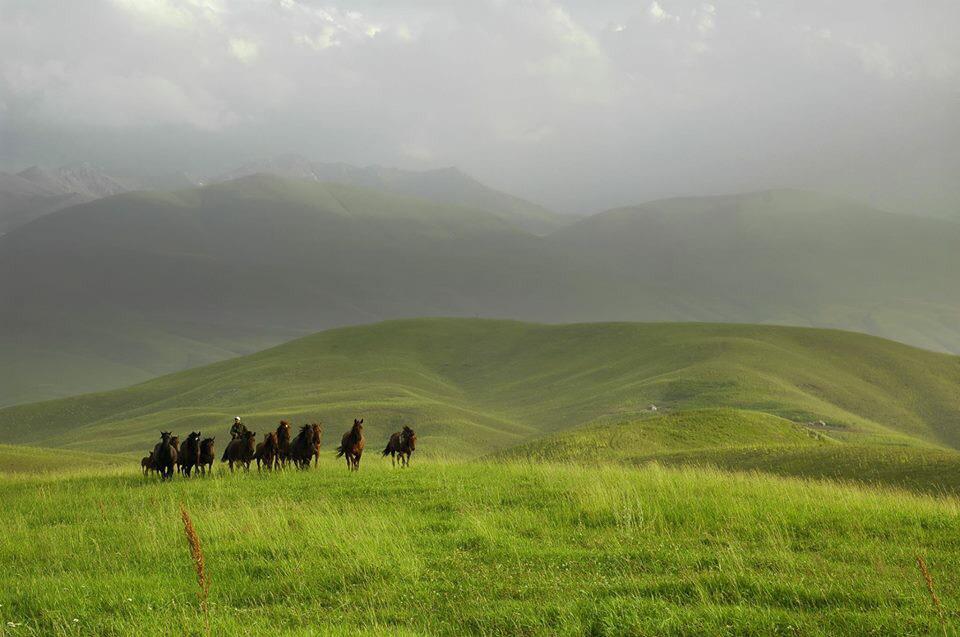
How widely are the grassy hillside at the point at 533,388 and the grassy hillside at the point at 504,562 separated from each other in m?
27.9

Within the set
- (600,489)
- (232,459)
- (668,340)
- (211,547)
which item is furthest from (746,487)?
(668,340)

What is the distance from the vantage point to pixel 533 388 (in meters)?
103

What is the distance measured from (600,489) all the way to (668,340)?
4051 inches

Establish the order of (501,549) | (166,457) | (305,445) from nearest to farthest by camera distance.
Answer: (501,549) < (166,457) < (305,445)

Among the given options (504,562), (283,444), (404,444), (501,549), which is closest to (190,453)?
(283,444)

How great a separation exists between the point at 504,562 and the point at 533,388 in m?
92.9

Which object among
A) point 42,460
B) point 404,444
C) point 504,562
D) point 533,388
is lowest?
point 42,460

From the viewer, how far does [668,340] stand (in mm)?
114188

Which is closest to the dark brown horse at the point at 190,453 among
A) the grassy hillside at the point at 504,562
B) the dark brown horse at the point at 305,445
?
the dark brown horse at the point at 305,445

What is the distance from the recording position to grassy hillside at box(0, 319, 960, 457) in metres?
67.8

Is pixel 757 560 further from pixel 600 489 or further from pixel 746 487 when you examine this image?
pixel 746 487

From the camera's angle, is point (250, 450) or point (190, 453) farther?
point (250, 450)

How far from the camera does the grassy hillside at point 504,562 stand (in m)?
8.12

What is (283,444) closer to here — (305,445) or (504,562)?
(305,445)
